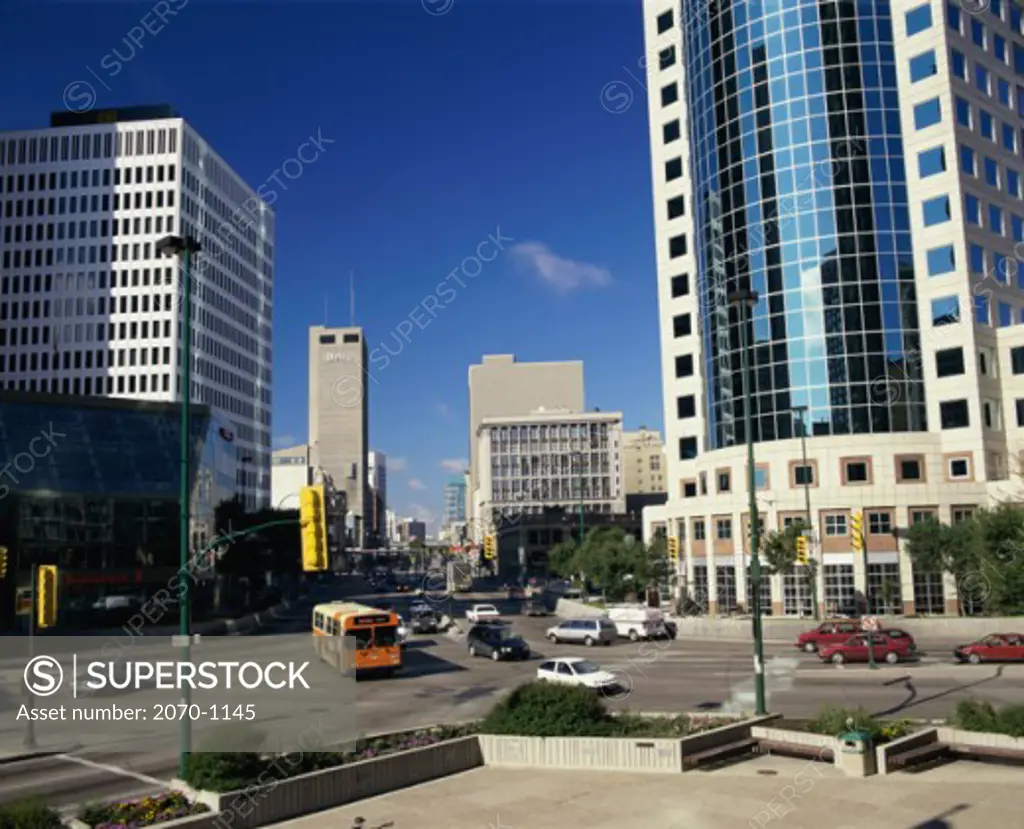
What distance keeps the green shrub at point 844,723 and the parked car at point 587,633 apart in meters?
29.4

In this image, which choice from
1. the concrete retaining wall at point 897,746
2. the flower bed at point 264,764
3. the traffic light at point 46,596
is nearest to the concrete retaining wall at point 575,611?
the traffic light at point 46,596

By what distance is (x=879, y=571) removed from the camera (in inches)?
2331

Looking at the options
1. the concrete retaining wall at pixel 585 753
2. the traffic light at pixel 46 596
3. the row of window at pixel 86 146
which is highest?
the row of window at pixel 86 146

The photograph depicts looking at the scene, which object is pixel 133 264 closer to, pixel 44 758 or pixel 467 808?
pixel 44 758

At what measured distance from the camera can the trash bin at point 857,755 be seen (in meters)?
18.8

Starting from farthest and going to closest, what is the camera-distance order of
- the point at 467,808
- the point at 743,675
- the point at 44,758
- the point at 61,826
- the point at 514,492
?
1. the point at 514,492
2. the point at 743,675
3. the point at 44,758
4. the point at 467,808
5. the point at 61,826

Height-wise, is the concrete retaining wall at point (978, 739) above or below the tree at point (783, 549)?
below

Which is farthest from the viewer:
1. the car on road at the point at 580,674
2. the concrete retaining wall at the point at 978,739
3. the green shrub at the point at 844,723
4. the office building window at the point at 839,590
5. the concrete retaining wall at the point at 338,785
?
the office building window at the point at 839,590

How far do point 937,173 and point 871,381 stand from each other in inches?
582

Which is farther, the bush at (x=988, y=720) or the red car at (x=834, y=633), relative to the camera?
A: the red car at (x=834, y=633)

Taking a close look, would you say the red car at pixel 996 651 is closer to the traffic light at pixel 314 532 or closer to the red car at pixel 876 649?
the red car at pixel 876 649

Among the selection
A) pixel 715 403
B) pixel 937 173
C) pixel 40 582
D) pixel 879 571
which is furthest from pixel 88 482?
pixel 937 173

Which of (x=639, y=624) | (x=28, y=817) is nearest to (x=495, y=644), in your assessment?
(x=639, y=624)

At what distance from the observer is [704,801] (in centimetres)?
1725
